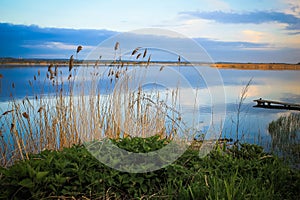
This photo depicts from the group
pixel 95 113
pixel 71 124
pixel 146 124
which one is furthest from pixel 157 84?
pixel 71 124

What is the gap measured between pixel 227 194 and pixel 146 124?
2.65 m

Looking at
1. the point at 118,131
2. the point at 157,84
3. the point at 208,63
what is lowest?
the point at 118,131

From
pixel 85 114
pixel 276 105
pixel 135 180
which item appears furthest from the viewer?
pixel 276 105

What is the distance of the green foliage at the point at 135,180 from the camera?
2.39 metres

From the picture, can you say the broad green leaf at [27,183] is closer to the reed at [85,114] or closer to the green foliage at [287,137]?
the reed at [85,114]

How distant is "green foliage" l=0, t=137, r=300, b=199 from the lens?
2.39 m

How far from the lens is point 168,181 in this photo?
275 cm

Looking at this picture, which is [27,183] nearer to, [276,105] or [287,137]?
[287,137]

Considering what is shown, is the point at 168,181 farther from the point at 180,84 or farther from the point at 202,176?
the point at 180,84

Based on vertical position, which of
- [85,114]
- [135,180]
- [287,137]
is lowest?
[287,137]

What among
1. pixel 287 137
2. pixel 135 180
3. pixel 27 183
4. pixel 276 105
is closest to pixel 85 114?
pixel 135 180

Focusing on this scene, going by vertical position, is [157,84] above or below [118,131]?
above

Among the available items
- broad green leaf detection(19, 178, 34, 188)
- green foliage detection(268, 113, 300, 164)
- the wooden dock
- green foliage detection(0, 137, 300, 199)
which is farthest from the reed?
the wooden dock

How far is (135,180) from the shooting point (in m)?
2.61
